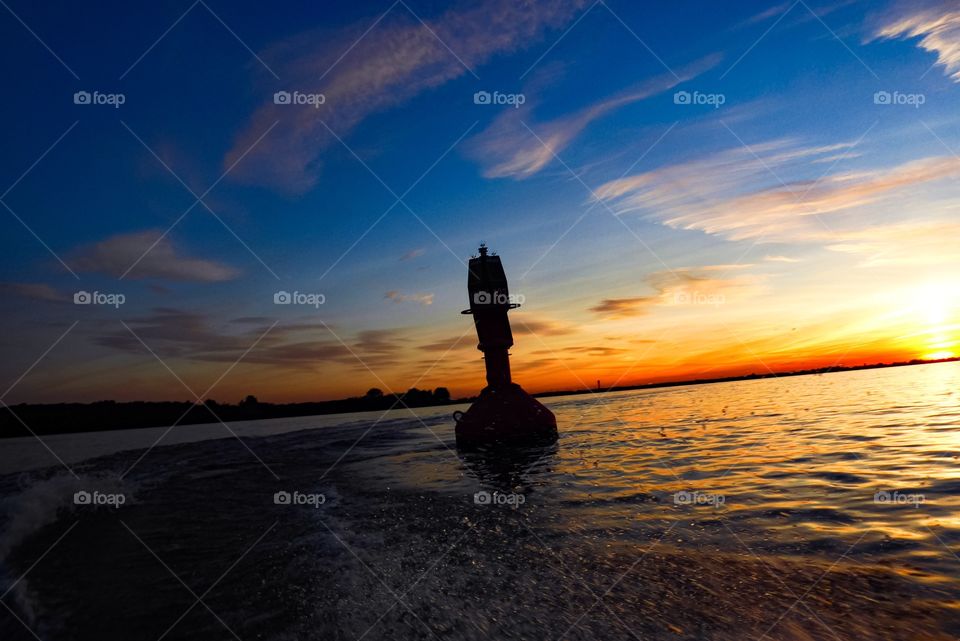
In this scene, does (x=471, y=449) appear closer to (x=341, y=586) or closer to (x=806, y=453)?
(x=806, y=453)

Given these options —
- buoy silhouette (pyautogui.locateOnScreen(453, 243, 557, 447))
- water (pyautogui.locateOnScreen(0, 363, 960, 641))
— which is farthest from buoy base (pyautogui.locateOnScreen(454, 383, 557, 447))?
water (pyautogui.locateOnScreen(0, 363, 960, 641))

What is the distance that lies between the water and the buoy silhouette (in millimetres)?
9295

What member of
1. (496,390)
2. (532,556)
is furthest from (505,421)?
(532,556)

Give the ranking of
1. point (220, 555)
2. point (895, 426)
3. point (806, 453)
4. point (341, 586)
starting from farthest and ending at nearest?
1. point (895, 426)
2. point (806, 453)
3. point (220, 555)
4. point (341, 586)

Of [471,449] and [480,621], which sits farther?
[471,449]

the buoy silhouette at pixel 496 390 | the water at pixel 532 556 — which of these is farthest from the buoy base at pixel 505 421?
the water at pixel 532 556

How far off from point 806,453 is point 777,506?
7.36 metres

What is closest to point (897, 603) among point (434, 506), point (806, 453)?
point (434, 506)

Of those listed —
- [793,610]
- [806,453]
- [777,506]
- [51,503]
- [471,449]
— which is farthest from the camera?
[471,449]

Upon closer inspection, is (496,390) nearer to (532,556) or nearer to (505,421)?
(505,421)

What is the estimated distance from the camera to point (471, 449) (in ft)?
80.0

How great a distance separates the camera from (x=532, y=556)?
753 cm

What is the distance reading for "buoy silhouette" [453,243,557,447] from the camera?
25.1 meters

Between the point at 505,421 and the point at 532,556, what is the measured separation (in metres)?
17.8
